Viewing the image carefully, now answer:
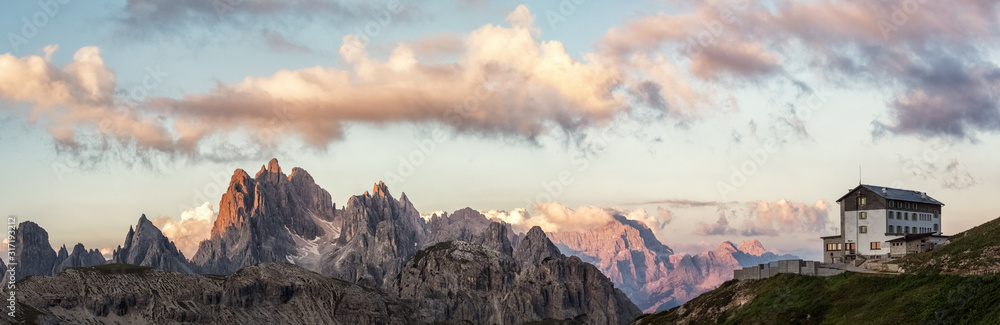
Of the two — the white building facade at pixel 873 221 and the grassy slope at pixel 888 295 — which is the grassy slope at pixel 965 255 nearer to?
the grassy slope at pixel 888 295

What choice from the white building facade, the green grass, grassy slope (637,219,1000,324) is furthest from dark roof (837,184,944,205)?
the green grass

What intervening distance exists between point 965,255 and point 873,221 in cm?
4371

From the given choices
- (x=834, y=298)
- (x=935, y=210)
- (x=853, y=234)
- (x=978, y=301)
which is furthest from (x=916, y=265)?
(x=935, y=210)

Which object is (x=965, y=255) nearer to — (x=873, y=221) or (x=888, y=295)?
(x=888, y=295)

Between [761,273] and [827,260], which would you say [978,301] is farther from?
[827,260]

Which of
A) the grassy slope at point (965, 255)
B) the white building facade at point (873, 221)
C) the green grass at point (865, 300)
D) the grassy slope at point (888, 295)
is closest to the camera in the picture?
the green grass at point (865, 300)

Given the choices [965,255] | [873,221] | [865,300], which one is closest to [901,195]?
[873,221]

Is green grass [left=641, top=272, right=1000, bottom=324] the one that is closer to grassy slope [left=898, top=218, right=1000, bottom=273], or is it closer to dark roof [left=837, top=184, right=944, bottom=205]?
A: grassy slope [left=898, top=218, right=1000, bottom=273]

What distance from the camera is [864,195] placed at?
167250mm

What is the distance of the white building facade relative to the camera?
164 m

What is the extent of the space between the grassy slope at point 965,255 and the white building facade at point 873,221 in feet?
75.5

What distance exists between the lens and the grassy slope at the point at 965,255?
115500 millimetres

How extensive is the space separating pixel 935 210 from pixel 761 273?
53.7m

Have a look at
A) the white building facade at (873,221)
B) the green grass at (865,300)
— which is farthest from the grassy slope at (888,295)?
the white building facade at (873,221)
